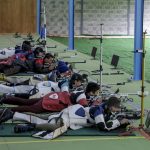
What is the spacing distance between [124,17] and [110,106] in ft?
62.2

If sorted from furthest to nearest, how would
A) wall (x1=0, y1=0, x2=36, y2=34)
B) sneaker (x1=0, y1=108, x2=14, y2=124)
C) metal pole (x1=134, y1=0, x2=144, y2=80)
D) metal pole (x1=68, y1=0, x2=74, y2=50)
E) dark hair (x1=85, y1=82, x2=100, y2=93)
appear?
wall (x1=0, y1=0, x2=36, y2=34), metal pole (x1=68, y1=0, x2=74, y2=50), metal pole (x1=134, y1=0, x2=144, y2=80), dark hair (x1=85, y1=82, x2=100, y2=93), sneaker (x1=0, y1=108, x2=14, y2=124)

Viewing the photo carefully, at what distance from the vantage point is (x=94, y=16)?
25984 millimetres

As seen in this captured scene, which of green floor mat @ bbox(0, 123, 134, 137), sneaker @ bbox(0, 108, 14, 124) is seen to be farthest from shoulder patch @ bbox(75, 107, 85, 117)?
sneaker @ bbox(0, 108, 14, 124)

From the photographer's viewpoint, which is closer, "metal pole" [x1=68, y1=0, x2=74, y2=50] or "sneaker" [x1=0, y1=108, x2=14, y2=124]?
"sneaker" [x1=0, y1=108, x2=14, y2=124]

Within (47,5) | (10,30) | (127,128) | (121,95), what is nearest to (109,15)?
(47,5)

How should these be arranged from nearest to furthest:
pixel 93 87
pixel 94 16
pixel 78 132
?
pixel 78 132 → pixel 93 87 → pixel 94 16

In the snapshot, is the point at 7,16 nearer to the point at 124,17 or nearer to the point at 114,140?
the point at 124,17

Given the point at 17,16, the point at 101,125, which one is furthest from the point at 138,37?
the point at 17,16

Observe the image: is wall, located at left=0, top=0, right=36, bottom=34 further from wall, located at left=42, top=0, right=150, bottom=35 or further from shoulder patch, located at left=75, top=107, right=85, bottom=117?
shoulder patch, located at left=75, top=107, right=85, bottom=117

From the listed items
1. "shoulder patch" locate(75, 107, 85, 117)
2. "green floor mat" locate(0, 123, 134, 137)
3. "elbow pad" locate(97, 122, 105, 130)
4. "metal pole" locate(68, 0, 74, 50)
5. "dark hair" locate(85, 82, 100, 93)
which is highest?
"metal pole" locate(68, 0, 74, 50)

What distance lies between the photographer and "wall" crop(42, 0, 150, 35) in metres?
25.7

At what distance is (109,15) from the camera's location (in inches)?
1023

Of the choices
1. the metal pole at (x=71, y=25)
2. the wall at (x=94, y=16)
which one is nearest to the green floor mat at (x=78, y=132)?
the metal pole at (x=71, y=25)

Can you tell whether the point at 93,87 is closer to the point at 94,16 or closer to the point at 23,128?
the point at 23,128
